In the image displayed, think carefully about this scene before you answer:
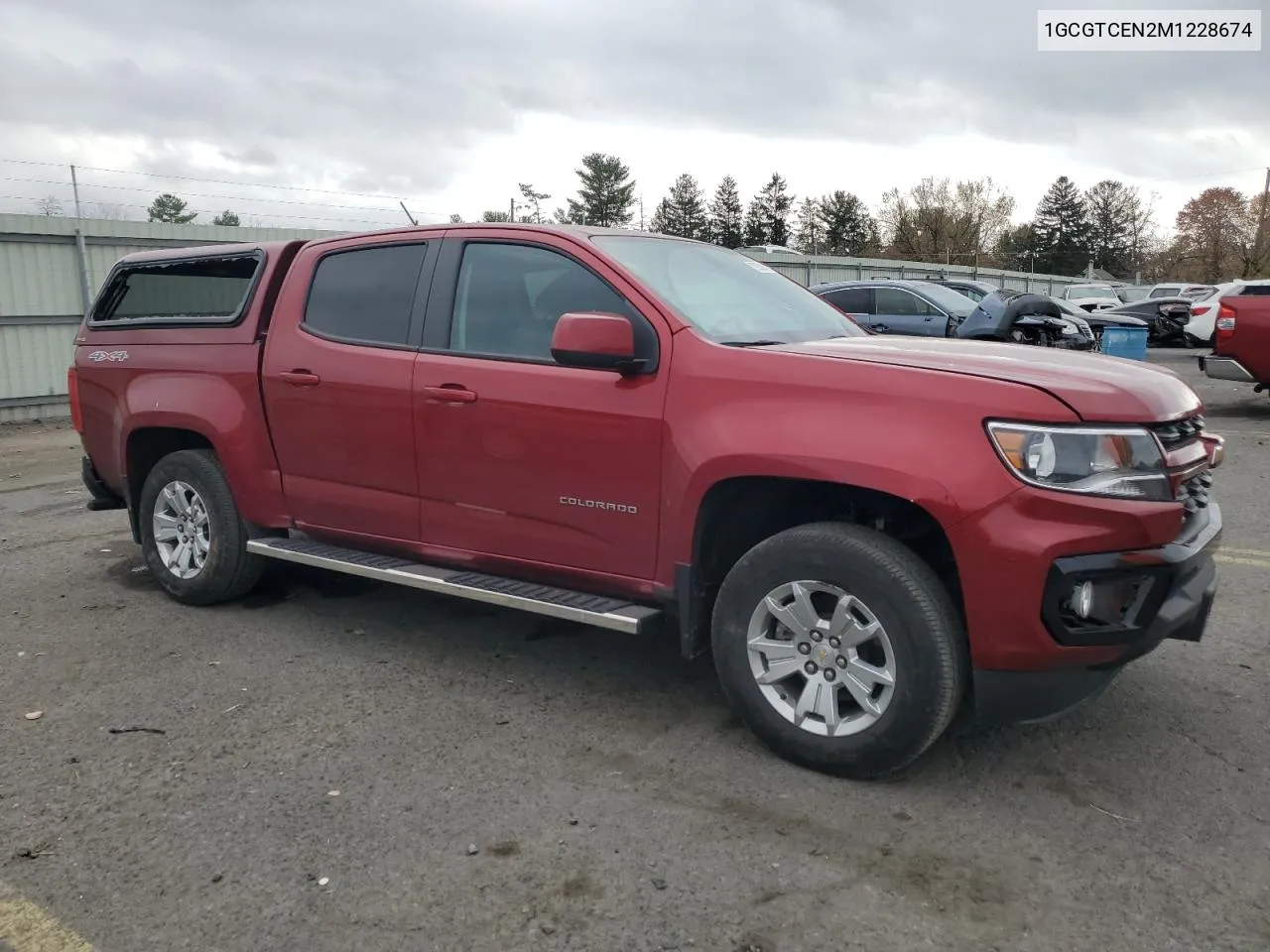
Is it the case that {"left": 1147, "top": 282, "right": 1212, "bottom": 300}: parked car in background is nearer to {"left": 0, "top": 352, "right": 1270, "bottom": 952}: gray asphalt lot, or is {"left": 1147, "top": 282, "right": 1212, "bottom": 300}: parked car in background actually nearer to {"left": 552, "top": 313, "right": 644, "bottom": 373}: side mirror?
{"left": 0, "top": 352, "right": 1270, "bottom": 952}: gray asphalt lot

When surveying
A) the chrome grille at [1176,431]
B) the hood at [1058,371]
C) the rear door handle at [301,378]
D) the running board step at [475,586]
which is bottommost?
the running board step at [475,586]

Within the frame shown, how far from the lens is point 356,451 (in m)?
4.44

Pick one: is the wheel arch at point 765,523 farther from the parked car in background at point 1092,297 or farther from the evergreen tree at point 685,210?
the evergreen tree at point 685,210

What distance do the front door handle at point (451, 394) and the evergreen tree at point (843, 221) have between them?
7707cm

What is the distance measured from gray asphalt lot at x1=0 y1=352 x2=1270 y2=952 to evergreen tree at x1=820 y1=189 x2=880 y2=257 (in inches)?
3038

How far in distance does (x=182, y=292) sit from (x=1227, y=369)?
10.7 m

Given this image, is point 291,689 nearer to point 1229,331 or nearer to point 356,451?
point 356,451

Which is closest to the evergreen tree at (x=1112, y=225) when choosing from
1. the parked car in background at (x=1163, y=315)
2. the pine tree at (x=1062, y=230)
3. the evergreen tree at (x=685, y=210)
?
the pine tree at (x=1062, y=230)

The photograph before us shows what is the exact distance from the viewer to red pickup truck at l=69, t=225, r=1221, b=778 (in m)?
2.96

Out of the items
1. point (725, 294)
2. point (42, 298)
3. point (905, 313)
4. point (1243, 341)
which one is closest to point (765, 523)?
point (725, 294)

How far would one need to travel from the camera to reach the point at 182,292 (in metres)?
5.50

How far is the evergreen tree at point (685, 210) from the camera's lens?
7888 centimetres

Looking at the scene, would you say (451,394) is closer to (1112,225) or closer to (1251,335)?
(1251,335)

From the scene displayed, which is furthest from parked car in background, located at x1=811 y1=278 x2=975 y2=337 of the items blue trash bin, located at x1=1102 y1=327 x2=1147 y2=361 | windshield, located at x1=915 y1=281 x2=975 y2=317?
blue trash bin, located at x1=1102 y1=327 x2=1147 y2=361
